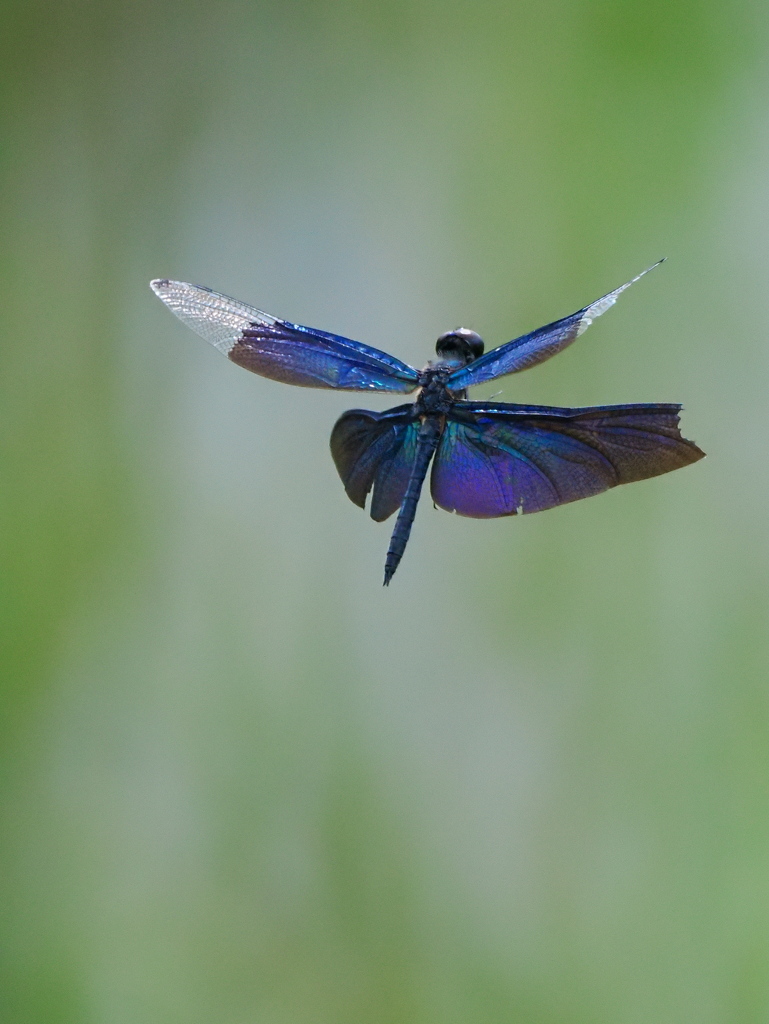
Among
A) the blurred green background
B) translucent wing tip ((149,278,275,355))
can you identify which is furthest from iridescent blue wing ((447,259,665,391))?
the blurred green background

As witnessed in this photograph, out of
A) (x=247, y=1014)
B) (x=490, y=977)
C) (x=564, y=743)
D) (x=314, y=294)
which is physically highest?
(x=314, y=294)

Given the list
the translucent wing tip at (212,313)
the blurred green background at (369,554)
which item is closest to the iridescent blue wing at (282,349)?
the translucent wing tip at (212,313)

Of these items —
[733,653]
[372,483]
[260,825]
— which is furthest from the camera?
[260,825]

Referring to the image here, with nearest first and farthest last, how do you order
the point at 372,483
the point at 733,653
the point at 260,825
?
the point at 372,483 < the point at 733,653 < the point at 260,825

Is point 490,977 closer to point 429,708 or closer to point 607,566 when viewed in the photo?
point 429,708

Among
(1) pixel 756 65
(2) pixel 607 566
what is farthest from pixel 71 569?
(1) pixel 756 65

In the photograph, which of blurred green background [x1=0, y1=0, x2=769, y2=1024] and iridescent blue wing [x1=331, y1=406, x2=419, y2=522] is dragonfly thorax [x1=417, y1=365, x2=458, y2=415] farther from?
blurred green background [x1=0, y1=0, x2=769, y2=1024]

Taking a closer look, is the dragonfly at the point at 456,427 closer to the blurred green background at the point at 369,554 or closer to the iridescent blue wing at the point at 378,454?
the iridescent blue wing at the point at 378,454

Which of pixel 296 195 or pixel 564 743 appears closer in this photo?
pixel 564 743
